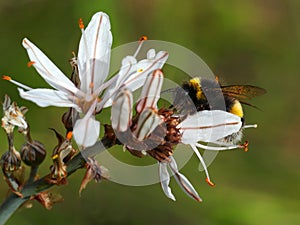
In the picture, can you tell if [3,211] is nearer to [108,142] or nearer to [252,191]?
[108,142]

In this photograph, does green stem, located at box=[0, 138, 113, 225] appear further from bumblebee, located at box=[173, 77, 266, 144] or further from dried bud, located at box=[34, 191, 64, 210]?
bumblebee, located at box=[173, 77, 266, 144]

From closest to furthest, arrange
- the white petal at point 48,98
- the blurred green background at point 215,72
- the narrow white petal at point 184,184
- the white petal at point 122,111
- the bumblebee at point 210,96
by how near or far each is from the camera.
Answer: the white petal at point 122,111 → the white petal at point 48,98 → the narrow white petal at point 184,184 → the bumblebee at point 210,96 → the blurred green background at point 215,72

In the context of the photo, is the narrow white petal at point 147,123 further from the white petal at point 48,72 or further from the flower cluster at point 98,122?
the white petal at point 48,72

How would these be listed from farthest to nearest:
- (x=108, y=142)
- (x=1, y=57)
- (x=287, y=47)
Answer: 1. (x=287, y=47)
2. (x=1, y=57)
3. (x=108, y=142)

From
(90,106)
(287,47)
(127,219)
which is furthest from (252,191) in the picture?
(90,106)

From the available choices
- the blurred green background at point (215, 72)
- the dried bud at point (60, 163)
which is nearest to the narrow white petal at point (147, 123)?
the dried bud at point (60, 163)

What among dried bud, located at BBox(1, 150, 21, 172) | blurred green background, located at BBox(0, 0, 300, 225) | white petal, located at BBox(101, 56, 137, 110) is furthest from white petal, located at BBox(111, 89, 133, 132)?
blurred green background, located at BBox(0, 0, 300, 225)
